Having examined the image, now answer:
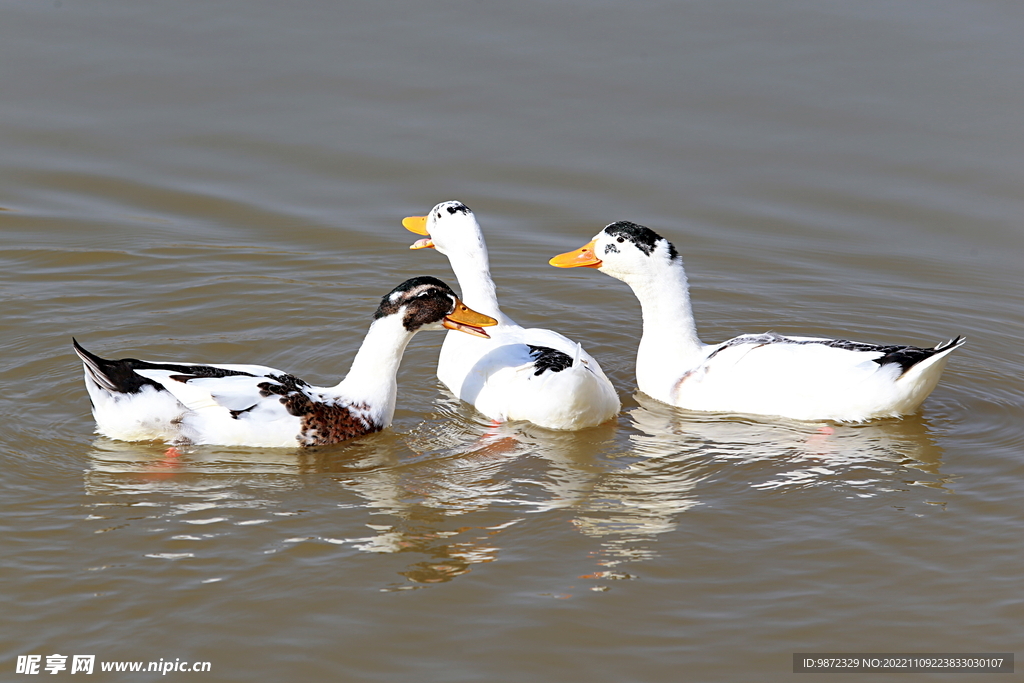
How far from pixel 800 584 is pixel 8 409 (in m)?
5.45

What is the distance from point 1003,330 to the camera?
10.3 meters

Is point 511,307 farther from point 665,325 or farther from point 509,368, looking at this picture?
point 509,368

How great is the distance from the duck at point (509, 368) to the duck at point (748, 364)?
2.01 ft

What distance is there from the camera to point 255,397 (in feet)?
25.1

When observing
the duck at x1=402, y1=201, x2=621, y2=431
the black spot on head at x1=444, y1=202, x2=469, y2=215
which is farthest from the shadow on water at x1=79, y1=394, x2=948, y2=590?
the black spot on head at x1=444, y1=202, x2=469, y2=215

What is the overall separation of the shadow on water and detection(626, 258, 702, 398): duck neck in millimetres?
495

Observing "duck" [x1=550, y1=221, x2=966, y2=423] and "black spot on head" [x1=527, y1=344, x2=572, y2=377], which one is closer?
"black spot on head" [x1=527, y1=344, x2=572, y2=377]

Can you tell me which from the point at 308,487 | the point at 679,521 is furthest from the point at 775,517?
the point at 308,487

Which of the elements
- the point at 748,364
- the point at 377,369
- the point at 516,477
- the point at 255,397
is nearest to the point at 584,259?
the point at 748,364

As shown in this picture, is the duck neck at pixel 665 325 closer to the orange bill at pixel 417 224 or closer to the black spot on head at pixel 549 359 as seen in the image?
the black spot on head at pixel 549 359

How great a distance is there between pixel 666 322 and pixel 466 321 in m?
1.66

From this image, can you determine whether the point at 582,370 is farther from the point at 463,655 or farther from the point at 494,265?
the point at 494,265

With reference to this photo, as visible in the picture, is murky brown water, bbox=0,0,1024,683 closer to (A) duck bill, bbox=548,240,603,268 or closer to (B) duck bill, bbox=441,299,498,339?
(B) duck bill, bbox=441,299,498,339

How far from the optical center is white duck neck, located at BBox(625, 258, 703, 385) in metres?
8.96
